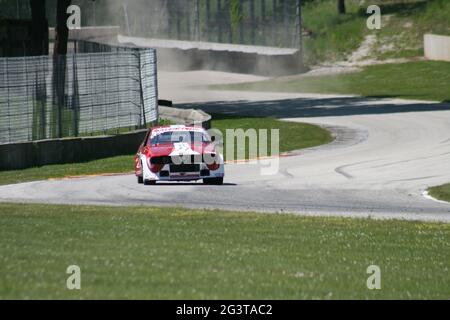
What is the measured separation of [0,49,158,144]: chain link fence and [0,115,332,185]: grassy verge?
1.35 m

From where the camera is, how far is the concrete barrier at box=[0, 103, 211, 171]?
2752 cm

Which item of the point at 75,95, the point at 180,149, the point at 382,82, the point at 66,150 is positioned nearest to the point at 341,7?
the point at 382,82

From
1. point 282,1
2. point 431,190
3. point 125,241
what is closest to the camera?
point 125,241

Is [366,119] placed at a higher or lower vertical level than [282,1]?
lower

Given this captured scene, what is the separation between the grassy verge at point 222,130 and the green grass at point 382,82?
11.9 meters

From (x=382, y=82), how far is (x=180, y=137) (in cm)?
3339

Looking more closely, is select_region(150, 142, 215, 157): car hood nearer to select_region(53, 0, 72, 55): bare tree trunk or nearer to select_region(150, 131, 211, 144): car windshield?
select_region(150, 131, 211, 144): car windshield

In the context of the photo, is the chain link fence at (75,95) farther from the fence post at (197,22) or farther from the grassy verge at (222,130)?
the fence post at (197,22)

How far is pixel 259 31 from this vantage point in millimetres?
65625

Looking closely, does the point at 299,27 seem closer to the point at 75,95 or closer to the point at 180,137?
the point at 75,95
